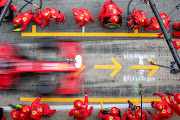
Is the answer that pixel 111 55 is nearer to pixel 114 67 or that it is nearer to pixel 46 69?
pixel 114 67

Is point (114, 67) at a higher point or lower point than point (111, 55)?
lower

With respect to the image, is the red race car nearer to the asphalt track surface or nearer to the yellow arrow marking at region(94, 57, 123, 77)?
the asphalt track surface

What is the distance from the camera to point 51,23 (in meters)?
6.53

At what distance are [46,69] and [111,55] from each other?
289cm

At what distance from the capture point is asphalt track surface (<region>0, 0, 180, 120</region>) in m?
6.25

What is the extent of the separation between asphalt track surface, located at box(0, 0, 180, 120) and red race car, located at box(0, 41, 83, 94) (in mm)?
402

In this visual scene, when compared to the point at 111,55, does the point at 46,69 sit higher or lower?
lower

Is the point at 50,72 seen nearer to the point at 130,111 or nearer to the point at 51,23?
the point at 51,23

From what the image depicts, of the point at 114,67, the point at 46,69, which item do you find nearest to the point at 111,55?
the point at 114,67

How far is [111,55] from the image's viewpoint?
6.39 meters

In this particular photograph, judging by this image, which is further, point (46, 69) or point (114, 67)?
point (114, 67)

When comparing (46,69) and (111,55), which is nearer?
(46,69)

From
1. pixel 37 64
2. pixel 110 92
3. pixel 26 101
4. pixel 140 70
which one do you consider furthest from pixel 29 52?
pixel 140 70

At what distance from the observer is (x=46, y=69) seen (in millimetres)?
5438
